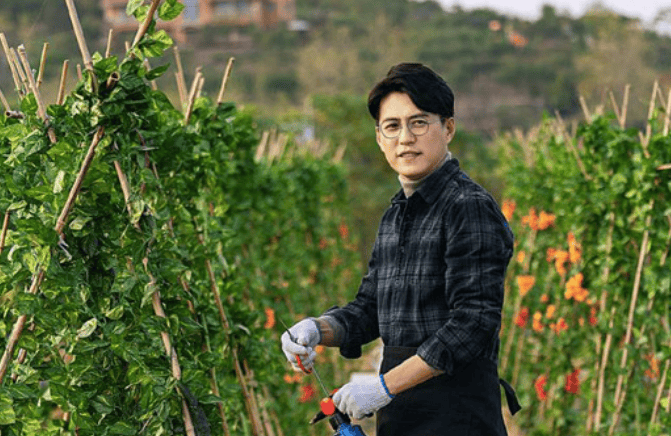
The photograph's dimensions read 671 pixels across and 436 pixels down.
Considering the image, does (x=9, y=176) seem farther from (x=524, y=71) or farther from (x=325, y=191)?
(x=524, y=71)

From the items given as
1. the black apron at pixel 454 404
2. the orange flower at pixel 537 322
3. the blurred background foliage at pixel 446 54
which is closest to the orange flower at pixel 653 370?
the orange flower at pixel 537 322

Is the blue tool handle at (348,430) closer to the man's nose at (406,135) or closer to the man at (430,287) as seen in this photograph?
the man at (430,287)

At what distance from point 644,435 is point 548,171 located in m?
2.64

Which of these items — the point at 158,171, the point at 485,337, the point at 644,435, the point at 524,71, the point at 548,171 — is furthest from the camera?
the point at 524,71

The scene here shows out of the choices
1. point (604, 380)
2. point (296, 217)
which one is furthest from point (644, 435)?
point (296, 217)

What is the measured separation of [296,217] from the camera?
720 cm

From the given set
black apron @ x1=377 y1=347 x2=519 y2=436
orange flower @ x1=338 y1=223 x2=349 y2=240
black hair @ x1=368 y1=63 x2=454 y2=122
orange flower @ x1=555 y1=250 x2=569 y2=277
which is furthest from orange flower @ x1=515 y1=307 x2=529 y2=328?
black hair @ x1=368 y1=63 x2=454 y2=122

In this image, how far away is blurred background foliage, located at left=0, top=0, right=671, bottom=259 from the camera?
4875 centimetres

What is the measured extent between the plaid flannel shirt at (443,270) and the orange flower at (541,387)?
3.80 meters

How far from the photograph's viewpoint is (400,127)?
260 cm

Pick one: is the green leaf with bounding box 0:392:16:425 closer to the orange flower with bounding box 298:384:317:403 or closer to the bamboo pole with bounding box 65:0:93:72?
the bamboo pole with bounding box 65:0:93:72

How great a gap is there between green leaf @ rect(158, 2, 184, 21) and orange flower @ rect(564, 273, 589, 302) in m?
3.33

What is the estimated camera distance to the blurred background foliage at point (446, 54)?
4875cm

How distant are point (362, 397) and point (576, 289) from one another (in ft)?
10.6
